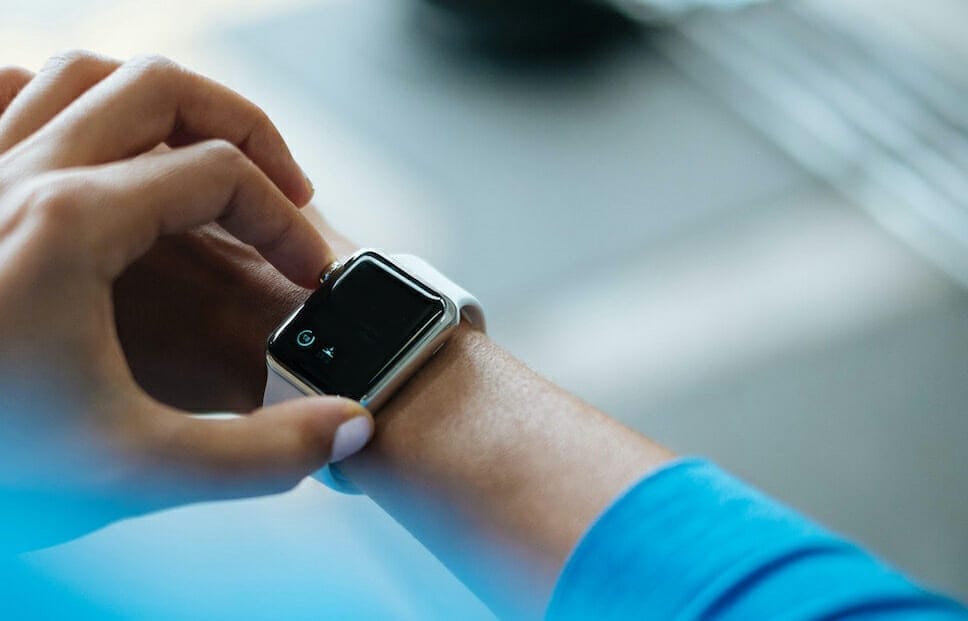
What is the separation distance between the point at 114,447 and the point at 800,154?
1499 millimetres

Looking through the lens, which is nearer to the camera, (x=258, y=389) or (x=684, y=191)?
(x=258, y=389)

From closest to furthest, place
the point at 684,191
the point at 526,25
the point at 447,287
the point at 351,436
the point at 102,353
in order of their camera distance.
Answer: the point at 102,353, the point at 351,436, the point at 447,287, the point at 684,191, the point at 526,25

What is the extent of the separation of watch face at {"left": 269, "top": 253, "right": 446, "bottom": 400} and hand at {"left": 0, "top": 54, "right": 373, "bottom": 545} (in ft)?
0.22

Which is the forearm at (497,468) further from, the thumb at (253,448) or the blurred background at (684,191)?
the blurred background at (684,191)

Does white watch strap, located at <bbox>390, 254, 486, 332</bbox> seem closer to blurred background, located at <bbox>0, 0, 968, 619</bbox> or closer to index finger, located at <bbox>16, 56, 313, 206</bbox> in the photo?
index finger, located at <bbox>16, 56, 313, 206</bbox>

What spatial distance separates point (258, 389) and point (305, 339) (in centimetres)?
12

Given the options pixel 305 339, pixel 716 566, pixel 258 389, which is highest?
pixel 716 566

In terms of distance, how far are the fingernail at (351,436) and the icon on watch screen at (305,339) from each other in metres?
0.09

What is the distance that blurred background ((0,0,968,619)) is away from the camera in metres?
1.51

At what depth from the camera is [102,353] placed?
0.63m

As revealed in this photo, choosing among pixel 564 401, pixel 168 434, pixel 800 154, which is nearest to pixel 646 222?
pixel 800 154

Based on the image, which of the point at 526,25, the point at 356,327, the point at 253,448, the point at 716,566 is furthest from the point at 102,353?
the point at 526,25

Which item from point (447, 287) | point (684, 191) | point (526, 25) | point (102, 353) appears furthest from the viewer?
point (526, 25)

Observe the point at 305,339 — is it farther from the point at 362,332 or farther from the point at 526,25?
the point at 526,25
